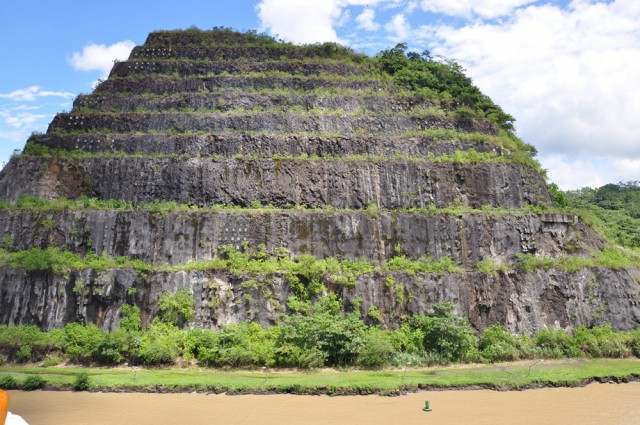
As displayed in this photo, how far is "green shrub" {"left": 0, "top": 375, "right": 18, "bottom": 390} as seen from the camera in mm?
19266

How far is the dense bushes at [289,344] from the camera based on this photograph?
22.4m

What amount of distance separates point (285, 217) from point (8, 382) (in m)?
14.6

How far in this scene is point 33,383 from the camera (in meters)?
19.4

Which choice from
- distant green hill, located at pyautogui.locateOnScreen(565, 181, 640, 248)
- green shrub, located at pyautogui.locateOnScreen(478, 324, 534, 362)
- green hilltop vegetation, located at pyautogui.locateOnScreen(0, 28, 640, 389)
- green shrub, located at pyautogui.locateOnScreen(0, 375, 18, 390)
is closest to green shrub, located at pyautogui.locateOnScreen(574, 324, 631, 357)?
green hilltop vegetation, located at pyautogui.locateOnScreen(0, 28, 640, 389)

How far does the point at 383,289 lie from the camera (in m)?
25.6

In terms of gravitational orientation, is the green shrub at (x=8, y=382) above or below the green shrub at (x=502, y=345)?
below

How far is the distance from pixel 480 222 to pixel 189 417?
63.5ft

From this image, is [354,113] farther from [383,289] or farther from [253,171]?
[383,289]

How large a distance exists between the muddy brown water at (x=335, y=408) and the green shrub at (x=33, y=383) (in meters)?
0.35

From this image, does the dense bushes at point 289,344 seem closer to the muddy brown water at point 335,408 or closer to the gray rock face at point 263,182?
the muddy brown water at point 335,408

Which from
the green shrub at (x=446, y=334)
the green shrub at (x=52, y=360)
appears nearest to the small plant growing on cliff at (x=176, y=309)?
the green shrub at (x=52, y=360)

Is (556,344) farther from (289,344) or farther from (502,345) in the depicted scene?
(289,344)

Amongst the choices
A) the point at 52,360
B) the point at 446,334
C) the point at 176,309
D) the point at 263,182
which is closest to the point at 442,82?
the point at 263,182

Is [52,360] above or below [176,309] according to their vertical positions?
below
